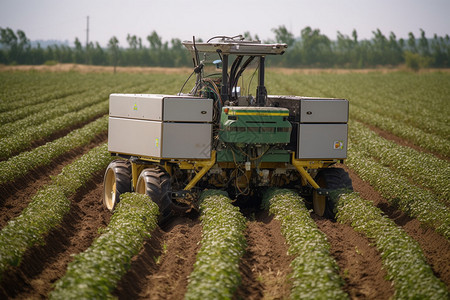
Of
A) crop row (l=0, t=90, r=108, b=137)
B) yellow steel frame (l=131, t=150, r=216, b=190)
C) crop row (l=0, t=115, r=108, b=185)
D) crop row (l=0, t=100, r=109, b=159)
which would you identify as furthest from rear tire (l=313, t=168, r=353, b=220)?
crop row (l=0, t=90, r=108, b=137)

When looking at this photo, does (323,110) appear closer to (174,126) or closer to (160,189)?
(174,126)

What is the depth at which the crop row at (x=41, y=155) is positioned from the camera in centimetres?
1390

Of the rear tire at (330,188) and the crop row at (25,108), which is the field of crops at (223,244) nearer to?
the rear tire at (330,188)

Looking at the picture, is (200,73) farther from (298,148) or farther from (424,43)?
(424,43)

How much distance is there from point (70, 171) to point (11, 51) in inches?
3820

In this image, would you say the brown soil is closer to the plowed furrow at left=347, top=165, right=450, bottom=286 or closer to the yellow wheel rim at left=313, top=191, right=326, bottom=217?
the plowed furrow at left=347, top=165, right=450, bottom=286

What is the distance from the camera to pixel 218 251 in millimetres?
7762

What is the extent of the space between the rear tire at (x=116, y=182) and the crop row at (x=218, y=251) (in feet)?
6.14

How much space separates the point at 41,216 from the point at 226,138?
11.3 feet

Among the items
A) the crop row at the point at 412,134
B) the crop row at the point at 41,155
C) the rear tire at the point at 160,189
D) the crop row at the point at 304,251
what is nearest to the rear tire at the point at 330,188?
the crop row at the point at 304,251

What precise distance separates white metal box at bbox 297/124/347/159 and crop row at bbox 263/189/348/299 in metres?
0.87

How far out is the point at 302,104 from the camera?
1087cm

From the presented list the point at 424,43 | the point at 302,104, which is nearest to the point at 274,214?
the point at 302,104

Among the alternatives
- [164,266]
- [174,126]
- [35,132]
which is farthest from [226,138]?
[35,132]
